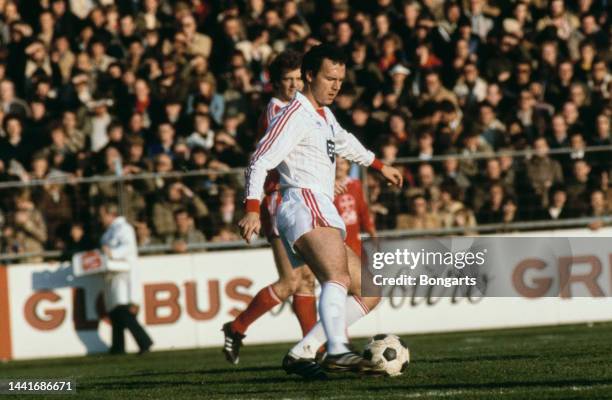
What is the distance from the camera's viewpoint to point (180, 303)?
54.2 feet

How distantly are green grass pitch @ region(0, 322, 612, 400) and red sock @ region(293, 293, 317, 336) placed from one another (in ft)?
1.38

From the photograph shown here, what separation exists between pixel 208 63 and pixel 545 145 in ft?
16.3

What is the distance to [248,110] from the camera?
1764cm

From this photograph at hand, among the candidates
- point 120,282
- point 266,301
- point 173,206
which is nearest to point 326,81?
point 266,301

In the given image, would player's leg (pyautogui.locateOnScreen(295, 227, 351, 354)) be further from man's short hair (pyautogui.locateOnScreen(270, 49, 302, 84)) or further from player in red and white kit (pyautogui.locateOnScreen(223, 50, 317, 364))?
man's short hair (pyautogui.locateOnScreen(270, 49, 302, 84))

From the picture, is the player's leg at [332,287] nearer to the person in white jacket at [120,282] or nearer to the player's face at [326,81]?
the player's face at [326,81]

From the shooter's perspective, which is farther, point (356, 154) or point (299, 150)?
point (356, 154)

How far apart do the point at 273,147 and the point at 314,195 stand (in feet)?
1.51

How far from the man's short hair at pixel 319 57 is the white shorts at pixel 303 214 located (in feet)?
2.67

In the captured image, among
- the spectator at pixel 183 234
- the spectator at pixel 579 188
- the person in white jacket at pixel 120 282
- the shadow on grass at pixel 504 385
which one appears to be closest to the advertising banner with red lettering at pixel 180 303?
the spectator at pixel 183 234

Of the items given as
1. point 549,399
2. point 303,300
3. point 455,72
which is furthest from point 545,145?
point 549,399

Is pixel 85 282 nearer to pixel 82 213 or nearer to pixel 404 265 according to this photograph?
A: pixel 82 213

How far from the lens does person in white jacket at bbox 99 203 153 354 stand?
15.8 m

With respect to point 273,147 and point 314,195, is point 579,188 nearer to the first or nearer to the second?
point 314,195
